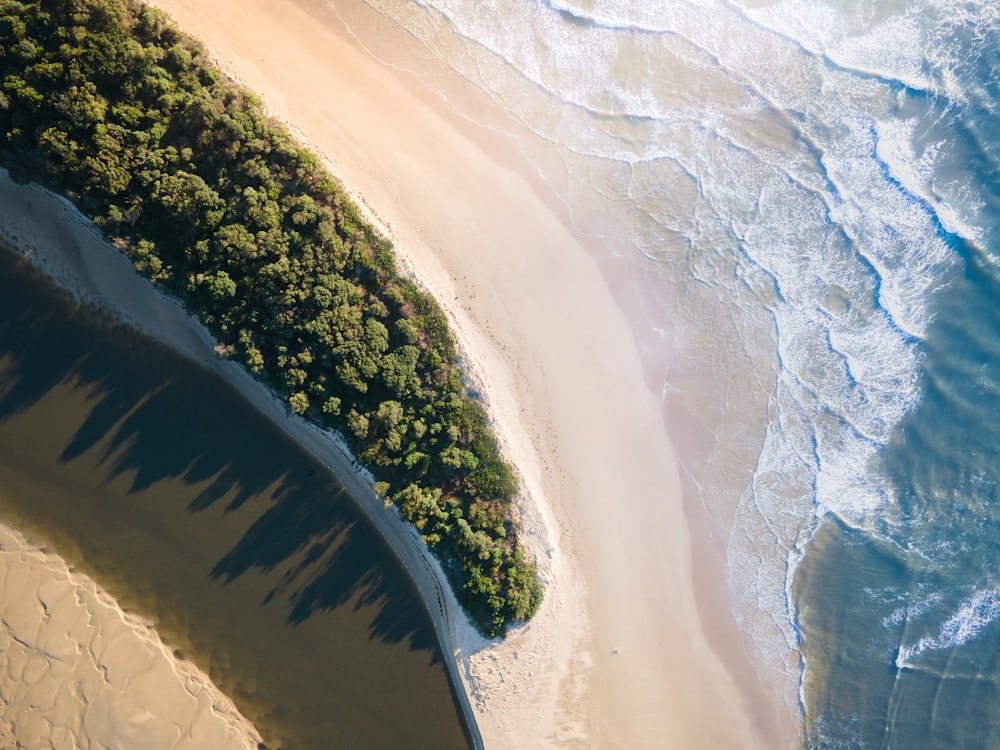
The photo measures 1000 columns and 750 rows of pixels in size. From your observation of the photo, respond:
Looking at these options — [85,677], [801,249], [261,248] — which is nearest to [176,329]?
[261,248]

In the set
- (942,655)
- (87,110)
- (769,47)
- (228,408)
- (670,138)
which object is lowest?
(228,408)

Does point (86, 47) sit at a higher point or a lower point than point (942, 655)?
lower

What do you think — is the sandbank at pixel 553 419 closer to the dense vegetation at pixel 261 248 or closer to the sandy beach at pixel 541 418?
the sandy beach at pixel 541 418

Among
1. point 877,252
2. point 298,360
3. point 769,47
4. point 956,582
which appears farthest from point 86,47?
point 956,582

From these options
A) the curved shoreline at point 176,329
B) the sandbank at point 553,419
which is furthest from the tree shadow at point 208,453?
the sandbank at point 553,419

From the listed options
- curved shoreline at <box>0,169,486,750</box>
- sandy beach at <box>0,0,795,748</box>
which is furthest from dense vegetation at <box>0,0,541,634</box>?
sandy beach at <box>0,0,795,748</box>

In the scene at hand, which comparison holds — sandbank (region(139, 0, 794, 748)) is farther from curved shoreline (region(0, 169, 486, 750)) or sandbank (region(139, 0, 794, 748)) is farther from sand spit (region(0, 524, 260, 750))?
sand spit (region(0, 524, 260, 750))

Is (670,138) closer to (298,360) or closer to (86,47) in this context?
(298,360)

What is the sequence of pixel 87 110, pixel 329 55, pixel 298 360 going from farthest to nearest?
pixel 329 55 < pixel 298 360 < pixel 87 110
